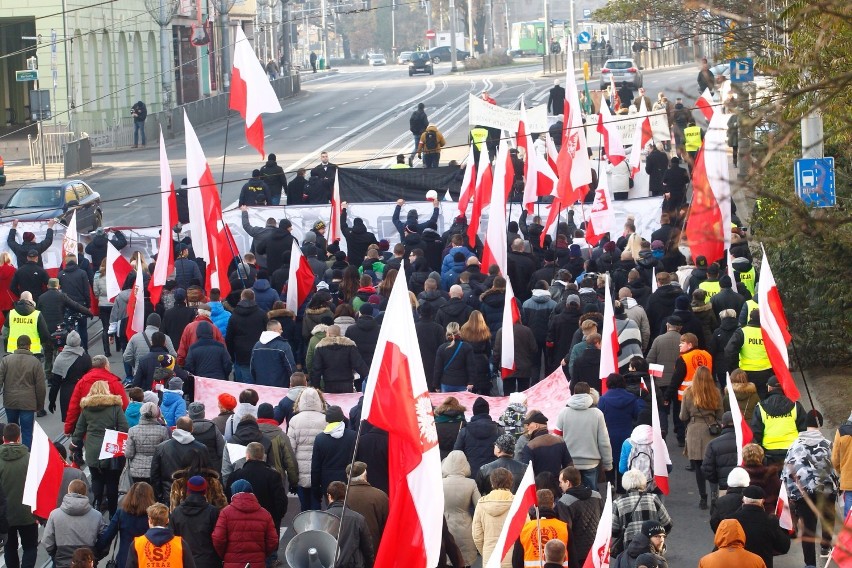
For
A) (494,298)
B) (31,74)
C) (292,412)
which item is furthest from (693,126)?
(31,74)

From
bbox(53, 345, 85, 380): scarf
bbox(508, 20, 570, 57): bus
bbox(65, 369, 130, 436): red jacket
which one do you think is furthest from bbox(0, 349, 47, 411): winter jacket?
bbox(508, 20, 570, 57): bus

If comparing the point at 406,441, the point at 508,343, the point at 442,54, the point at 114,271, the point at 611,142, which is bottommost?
the point at 508,343

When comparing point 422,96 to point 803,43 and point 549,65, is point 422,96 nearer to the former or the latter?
point 549,65

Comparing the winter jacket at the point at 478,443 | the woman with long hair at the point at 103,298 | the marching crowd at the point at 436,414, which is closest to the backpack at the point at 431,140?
the marching crowd at the point at 436,414

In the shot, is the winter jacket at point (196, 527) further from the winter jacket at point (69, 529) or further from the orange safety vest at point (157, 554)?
the orange safety vest at point (157, 554)

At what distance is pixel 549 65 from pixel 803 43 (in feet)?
207

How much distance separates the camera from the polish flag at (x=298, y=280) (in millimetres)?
18031

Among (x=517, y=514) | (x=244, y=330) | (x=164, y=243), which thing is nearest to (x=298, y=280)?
(x=164, y=243)

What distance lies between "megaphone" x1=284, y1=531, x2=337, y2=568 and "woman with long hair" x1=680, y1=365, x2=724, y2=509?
4.53 m

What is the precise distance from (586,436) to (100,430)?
4.32 meters

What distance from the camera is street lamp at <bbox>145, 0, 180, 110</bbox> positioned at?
55603 millimetres

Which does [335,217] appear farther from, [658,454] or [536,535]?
[536,535]

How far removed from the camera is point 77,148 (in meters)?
42.8

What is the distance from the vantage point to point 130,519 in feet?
35.4
